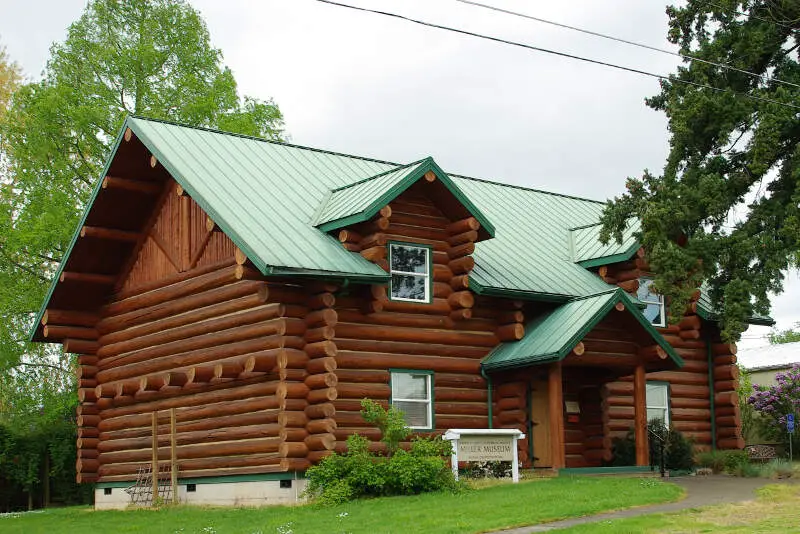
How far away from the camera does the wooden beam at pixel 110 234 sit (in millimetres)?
30859

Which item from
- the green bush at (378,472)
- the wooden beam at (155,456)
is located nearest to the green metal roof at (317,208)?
the green bush at (378,472)

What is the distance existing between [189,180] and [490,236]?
289 inches

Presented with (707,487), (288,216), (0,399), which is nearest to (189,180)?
(288,216)

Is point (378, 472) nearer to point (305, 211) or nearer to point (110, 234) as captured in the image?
point (305, 211)

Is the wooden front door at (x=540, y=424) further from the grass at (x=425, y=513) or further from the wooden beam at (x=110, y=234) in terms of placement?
the wooden beam at (x=110, y=234)

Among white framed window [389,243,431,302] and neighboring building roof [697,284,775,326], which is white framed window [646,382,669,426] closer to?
neighboring building roof [697,284,775,326]

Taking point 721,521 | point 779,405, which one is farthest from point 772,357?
point 721,521

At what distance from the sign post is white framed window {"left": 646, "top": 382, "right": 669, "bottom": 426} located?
707 cm

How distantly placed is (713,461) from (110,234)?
16.8 metres

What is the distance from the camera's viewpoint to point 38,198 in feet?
132

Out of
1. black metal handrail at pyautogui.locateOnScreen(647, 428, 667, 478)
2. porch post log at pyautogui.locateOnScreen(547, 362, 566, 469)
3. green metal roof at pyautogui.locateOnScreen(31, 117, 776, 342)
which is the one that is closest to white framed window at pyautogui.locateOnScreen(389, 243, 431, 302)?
green metal roof at pyautogui.locateOnScreen(31, 117, 776, 342)

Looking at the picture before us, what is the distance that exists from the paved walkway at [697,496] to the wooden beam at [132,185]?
14512 millimetres

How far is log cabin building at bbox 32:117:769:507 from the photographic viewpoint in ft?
85.5

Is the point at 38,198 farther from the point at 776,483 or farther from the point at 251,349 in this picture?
the point at 776,483
